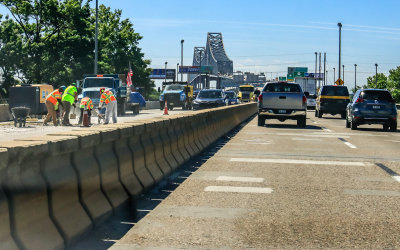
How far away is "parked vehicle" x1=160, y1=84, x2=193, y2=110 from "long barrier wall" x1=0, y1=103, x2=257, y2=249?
4474cm

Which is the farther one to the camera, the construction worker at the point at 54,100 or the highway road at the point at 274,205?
the construction worker at the point at 54,100

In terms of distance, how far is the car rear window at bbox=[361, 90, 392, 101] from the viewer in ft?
85.8

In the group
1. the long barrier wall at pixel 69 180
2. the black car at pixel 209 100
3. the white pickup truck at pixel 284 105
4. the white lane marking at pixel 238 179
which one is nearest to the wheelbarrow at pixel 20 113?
the white pickup truck at pixel 284 105

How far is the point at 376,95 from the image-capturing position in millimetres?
26281

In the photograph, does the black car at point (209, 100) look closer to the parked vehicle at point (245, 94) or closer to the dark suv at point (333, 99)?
the dark suv at point (333, 99)

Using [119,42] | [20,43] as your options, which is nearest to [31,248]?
[20,43]

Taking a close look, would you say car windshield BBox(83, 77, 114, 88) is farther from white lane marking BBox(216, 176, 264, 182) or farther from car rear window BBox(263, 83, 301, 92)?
white lane marking BBox(216, 176, 264, 182)

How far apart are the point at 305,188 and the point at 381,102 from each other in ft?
57.1

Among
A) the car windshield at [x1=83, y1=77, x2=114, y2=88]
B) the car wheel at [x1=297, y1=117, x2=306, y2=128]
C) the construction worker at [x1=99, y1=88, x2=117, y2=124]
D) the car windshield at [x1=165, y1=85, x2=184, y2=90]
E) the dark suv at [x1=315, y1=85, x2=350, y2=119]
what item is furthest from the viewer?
the car windshield at [x1=165, y1=85, x2=184, y2=90]

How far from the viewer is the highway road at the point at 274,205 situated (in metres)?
6.25

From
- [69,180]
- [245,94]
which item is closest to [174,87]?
[245,94]

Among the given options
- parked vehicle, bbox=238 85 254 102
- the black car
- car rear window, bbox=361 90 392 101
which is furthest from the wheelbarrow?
parked vehicle, bbox=238 85 254 102

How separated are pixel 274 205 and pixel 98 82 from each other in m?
29.4

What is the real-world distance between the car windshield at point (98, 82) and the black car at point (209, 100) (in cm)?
715
